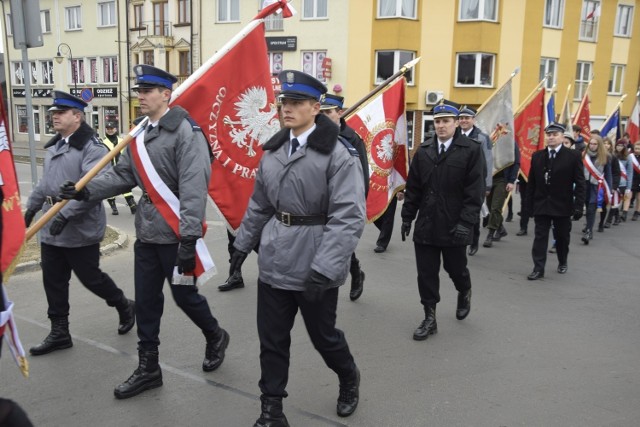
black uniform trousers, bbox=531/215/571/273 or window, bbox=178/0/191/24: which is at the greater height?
window, bbox=178/0/191/24

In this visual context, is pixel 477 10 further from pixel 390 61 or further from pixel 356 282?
pixel 356 282

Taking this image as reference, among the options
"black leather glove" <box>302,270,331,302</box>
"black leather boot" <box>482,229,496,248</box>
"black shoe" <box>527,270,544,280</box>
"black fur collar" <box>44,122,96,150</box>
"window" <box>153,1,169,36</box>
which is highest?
"window" <box>153,1,169,36</box>

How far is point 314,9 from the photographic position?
94.8 feet

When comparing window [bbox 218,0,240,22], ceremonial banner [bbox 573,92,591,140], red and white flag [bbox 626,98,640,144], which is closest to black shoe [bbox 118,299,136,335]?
ceremonial banner [bbox 573,92,591,140]

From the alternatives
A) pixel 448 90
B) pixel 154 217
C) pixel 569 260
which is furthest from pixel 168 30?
pixel 154 217

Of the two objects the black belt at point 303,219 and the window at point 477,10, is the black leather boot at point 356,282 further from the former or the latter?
the window at point 477,10

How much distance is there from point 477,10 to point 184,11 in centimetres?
1596

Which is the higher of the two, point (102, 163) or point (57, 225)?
point (102, 163)

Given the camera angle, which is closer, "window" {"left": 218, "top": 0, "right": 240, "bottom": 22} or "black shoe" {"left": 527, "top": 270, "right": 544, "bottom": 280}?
"black shoe" {"left": 527, "top": 270, "right": 544, "bottom": 280}

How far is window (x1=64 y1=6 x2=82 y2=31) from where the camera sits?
3784 cm

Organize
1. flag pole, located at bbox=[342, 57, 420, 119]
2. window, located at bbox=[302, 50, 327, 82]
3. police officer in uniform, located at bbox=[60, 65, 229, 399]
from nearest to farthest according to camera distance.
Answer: police officer in uniform, located at bbox=[60, 65, 229, 399], flag pole, located at bbox=[342, 57, 420, 119], window, located at bbox=[302, 50, 327, 82]

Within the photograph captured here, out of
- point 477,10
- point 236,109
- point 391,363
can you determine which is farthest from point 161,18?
point 391,363

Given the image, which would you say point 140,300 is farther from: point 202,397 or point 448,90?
point 448,90

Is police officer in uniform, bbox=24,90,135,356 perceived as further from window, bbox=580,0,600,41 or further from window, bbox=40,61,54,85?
window, bbox=40,61,54,85
